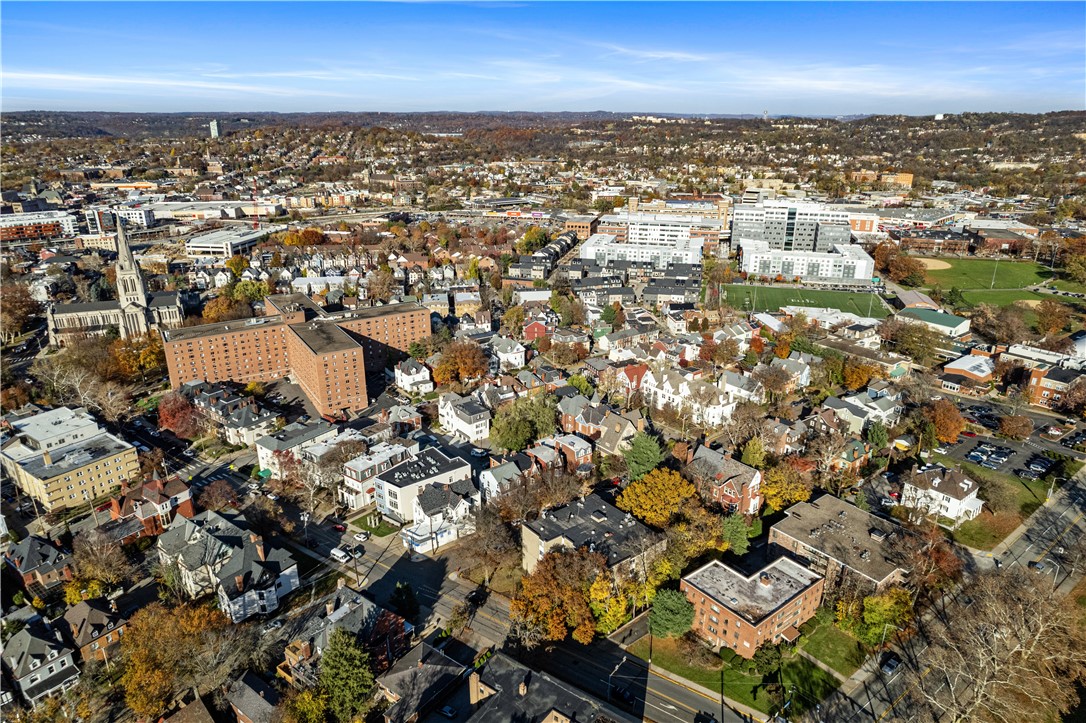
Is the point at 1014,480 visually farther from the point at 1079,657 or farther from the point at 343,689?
the point at 343,689

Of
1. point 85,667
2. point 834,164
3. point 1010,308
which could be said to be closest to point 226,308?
point 85,667

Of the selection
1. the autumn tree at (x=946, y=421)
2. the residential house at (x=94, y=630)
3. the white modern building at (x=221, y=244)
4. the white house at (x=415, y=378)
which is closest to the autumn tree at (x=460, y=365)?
the white house at (x=415, y=378)

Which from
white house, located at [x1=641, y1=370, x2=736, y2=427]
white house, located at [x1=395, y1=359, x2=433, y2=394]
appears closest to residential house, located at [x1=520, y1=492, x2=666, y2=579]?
white house, located at [x1=641, y1=370, x2=736, y2=427]

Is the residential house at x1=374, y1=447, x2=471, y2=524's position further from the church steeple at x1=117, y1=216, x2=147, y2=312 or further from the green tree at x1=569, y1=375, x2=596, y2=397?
the church steeple at x1=117, y1=216, x2=147, y2=312

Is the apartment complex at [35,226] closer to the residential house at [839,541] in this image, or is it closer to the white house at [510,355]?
the white house at [510,355]

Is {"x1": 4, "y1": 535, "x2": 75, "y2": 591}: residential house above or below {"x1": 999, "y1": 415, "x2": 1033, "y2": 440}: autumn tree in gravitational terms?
below

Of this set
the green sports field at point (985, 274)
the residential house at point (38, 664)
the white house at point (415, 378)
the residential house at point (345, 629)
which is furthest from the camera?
the green sports field at point (985, 274)
